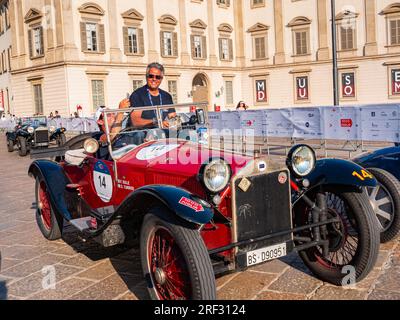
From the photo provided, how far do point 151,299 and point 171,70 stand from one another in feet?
95.9

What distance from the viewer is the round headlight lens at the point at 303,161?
3842 mm

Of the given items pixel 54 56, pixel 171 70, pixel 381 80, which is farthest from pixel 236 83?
pixel 54 56

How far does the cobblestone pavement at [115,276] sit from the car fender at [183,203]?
0.92m

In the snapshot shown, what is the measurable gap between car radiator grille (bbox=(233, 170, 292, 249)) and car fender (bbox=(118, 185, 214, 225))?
0.31 m

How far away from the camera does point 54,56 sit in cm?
2742

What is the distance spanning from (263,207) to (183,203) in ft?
2.19

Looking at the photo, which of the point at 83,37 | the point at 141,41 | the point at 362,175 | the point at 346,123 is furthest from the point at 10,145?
the point at 362,175

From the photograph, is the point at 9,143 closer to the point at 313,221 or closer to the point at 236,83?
the point at 313,221

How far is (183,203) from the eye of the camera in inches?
126

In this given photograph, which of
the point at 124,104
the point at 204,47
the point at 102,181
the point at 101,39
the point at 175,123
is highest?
the point at 204,47

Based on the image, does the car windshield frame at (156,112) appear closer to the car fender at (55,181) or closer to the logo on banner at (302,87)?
the car fender at (55,181)

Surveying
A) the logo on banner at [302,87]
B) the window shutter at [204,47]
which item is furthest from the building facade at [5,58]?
the logo on banner at [302,87]

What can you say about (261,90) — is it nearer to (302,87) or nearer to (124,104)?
(302,87)

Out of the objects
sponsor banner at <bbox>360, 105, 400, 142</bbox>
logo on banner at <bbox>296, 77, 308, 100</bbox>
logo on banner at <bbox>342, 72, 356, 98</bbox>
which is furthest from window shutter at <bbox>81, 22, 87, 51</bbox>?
sponsor banner at <bbox>360, 105, 400, 142</bbox>
